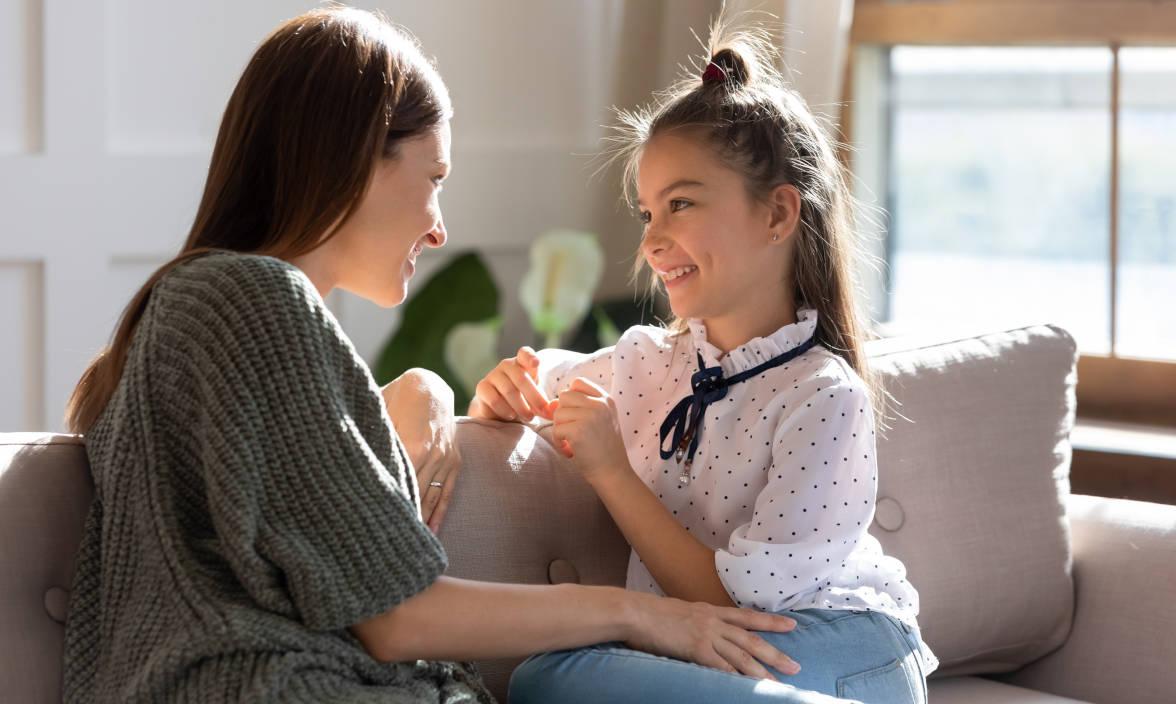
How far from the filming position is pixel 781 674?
137cm

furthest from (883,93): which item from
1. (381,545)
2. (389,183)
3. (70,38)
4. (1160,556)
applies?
(381,545)

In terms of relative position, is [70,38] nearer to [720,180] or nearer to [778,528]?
[720,180]

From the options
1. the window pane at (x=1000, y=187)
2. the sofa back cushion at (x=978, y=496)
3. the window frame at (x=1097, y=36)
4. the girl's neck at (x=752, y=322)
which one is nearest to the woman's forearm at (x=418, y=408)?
the girl's neck at (x=752, y=322)

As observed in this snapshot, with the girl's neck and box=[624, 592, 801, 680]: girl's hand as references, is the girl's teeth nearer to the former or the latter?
the girl's neck

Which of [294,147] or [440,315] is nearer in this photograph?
[294,147]

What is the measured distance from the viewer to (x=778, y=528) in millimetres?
1395

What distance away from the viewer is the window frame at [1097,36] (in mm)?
2529

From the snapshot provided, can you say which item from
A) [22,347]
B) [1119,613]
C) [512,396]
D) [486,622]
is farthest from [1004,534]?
[22,347]

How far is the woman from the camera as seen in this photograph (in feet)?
3.63

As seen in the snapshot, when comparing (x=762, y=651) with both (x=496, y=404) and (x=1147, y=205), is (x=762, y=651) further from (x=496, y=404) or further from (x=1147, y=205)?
(x=1147, y=205)

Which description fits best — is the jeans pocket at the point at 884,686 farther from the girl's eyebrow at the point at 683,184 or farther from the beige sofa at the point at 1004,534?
the girl's eyebrow at the point at 683,184

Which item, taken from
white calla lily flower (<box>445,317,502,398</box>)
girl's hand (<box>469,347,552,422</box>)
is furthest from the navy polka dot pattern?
white calla lily flower (<box>445,317,502,398</box>)

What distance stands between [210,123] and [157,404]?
140 cm

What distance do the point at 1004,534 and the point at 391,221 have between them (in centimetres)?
100
